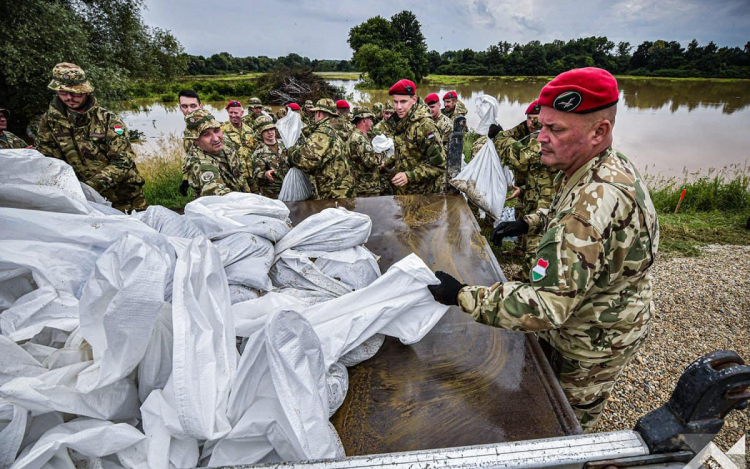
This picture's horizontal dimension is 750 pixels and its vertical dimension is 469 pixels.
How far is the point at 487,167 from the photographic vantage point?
3967 millimetres

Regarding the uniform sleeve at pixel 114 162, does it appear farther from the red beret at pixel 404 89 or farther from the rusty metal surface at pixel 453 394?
the rusty metal surface at pixel 453 394

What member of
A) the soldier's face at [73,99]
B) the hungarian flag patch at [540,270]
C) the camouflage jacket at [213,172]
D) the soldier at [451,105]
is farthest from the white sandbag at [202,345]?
the soldier at [451,105]

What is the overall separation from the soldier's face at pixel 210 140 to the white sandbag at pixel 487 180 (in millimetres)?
2430

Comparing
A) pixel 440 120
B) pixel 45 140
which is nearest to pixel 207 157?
pixel 45 140

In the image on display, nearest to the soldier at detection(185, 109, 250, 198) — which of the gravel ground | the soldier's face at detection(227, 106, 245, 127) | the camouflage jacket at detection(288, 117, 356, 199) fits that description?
the camouflage jacket at detection(288, 117, 356, 199)

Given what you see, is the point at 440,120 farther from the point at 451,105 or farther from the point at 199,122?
the point at 199,122

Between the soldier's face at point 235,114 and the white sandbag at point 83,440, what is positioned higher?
the soldier's face at point 235,114

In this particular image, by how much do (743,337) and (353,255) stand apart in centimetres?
401

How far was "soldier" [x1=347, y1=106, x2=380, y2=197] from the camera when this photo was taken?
4.75 metres

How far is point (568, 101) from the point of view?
1334mm

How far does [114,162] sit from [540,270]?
16.0 feet

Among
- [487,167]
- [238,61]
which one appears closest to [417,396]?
[487,167]

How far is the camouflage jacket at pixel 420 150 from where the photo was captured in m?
4.43

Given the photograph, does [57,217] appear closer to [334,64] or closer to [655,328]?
[655,328]
